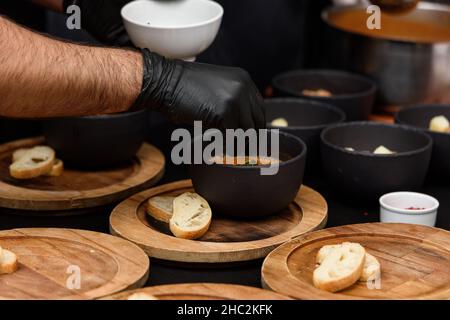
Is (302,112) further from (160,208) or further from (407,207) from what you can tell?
(160,208)

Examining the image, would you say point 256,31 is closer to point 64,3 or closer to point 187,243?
point 64,3

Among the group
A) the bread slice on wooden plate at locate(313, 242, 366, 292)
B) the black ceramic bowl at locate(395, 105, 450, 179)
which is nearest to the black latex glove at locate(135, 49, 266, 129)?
the bread slice on wooden plate at locate(313, 242, 366, 292)

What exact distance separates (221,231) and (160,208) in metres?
0.16

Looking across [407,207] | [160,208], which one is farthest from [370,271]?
[160,208]

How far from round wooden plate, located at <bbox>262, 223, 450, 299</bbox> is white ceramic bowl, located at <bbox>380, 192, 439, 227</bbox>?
55 mm

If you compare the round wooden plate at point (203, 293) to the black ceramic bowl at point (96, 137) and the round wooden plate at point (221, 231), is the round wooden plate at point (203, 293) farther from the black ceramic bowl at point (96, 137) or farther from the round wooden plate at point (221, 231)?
the black ceramic bowl at point (96, 137)

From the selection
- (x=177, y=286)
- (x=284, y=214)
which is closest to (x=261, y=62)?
(x=284, y=214)

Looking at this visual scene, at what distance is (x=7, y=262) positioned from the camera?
5.89ft

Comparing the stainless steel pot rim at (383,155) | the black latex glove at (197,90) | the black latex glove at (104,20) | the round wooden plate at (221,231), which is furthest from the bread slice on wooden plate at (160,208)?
the black latex glove at (104,20)

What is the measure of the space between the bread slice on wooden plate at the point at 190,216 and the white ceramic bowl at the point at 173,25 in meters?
0.36

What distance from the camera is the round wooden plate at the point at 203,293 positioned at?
1.68m

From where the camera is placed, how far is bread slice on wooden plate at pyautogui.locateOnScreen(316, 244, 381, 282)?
1.79 metres

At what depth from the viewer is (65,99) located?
1.97m

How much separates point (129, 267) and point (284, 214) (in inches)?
19.5
